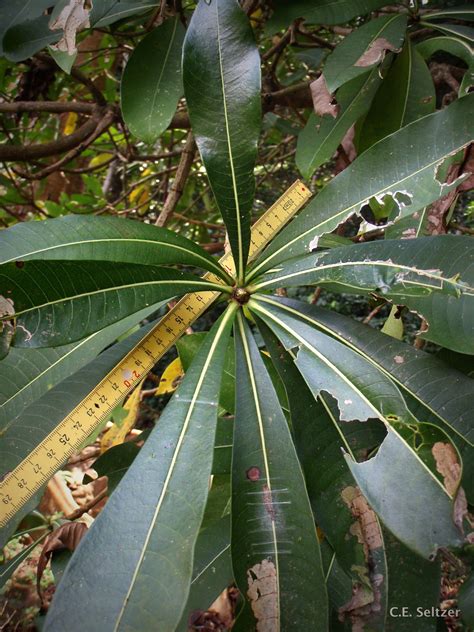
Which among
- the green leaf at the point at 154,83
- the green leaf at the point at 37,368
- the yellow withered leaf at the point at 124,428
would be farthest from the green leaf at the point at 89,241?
the yellow withered leaf at the point at 124,428

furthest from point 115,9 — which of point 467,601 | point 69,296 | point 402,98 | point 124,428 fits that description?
point 467,601

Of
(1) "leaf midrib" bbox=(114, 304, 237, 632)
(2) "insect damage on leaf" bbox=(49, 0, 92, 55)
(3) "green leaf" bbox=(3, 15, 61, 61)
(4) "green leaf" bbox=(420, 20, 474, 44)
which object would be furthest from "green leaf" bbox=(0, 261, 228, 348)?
(4) "green leaf" bbox=(420, 20, 474, 44)

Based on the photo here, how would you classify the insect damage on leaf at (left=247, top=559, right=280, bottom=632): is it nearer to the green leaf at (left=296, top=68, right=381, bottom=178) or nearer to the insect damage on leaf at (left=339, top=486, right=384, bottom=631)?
the insect damage on leaf at (left=339, top=486, right=384, bottom=631)

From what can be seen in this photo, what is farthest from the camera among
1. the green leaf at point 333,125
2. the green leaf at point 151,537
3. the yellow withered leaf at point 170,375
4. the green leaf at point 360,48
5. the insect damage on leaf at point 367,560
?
the yellow withered leaf at point 170,375

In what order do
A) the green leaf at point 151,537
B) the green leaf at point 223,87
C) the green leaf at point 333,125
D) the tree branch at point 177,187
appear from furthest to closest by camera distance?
the tree branch at point 177,187 → the green leaf at point 333,125 → the green leaf at point 223,87 → the green leaf at point 151,537

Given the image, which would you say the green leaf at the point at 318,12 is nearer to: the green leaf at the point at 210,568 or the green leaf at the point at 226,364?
the green leaf at the point at 226,364

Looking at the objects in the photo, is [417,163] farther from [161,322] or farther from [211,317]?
[211,317]
